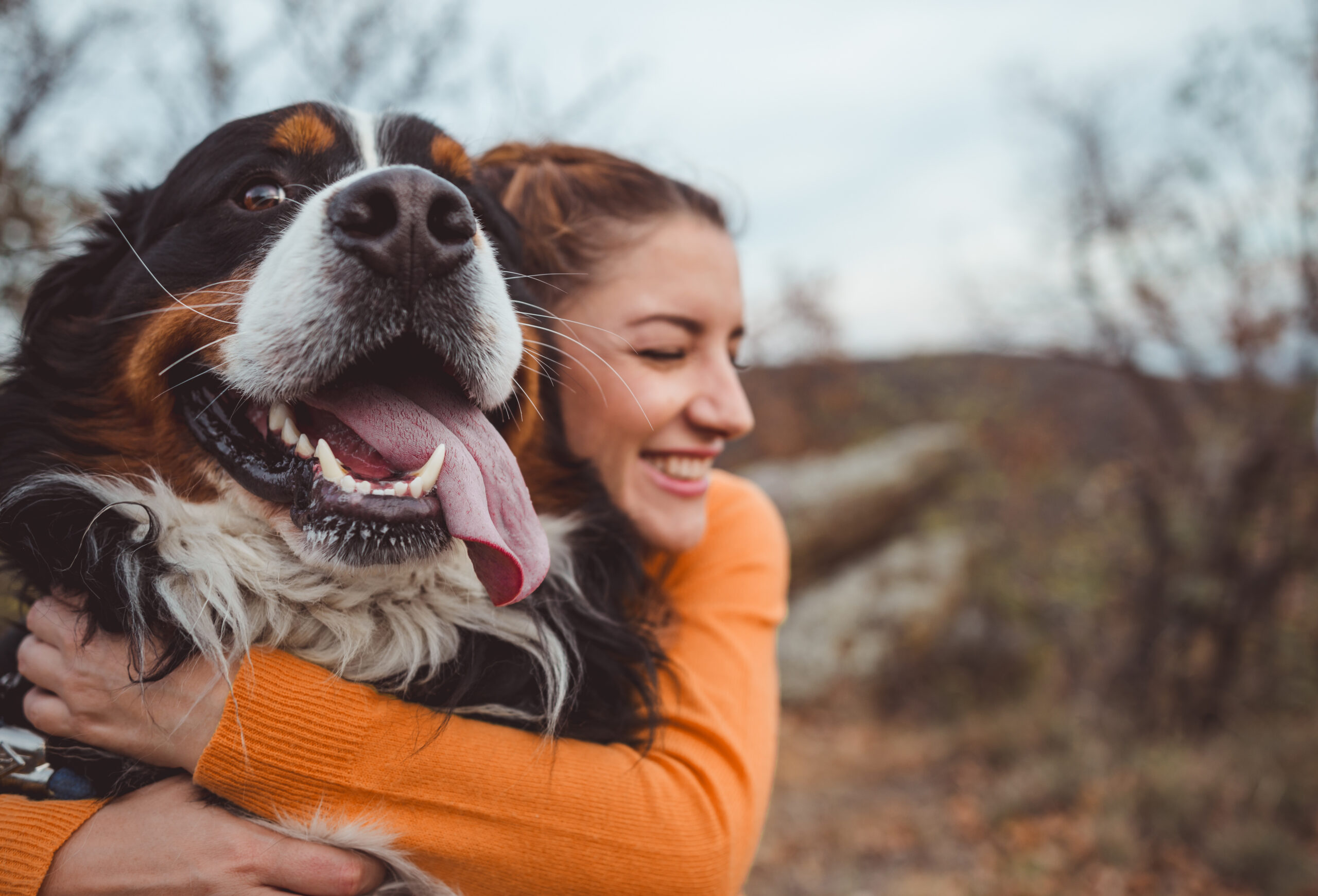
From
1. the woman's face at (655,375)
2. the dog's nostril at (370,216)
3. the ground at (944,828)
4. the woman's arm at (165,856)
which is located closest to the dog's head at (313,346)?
the dog's nostril at (370,216)

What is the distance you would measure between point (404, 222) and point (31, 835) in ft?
3.99

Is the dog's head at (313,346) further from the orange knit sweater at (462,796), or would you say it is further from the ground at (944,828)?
the ground at (944,828)

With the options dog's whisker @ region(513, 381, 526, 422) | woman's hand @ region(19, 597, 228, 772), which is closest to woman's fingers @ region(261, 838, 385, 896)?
woman's hand @ region(19, 597, 228, 772)

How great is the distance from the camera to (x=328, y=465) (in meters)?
1.48

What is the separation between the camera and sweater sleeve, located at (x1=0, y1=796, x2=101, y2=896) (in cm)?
135

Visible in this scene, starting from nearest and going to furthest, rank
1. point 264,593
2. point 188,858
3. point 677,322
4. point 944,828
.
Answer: point 188,858
point 264,593
point 677,322
point 944,828

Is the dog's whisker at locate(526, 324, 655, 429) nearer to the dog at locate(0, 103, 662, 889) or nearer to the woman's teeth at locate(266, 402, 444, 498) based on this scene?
the dog at locate(0, 103, 662, 889)

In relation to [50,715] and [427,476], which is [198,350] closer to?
[427,476]

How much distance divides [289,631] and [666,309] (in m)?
1.16

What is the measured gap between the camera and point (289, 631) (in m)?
1.64

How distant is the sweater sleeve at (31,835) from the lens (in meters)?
1.35

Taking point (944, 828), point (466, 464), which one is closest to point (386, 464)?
point (466, 464)

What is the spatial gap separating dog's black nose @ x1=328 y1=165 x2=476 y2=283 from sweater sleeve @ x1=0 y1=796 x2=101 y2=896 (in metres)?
1.11

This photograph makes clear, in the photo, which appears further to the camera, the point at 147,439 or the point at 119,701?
the point at 147,439
